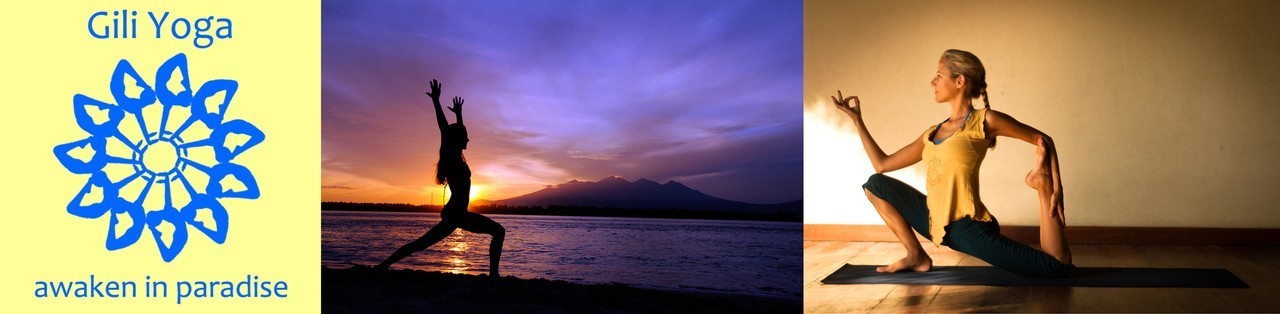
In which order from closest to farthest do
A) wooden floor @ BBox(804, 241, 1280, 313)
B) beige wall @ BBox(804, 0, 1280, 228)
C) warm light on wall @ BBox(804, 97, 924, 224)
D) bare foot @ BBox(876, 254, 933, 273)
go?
wooden floor @ BBox(804, 241, 1280, 313), bare foot @ BBox(876, 254, 933, 273), beige wall @ BBox(804, 0, 1280, 228), warm light on wall @ BBox(804, 97, 924, 224)

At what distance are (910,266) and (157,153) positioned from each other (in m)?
2.48

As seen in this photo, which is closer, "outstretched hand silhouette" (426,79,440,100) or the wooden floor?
the wooden floor

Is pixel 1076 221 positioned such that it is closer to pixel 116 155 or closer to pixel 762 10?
pixel 762 10

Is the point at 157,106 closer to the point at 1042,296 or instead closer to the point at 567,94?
the point at 567,94

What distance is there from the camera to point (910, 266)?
154 inches

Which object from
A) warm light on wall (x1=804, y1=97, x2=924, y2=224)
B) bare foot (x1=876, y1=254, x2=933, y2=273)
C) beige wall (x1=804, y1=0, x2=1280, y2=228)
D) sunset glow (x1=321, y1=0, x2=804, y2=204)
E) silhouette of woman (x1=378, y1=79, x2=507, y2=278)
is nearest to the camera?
silhouette of woman (x1=378, y1=79, x2=507, y2=278)

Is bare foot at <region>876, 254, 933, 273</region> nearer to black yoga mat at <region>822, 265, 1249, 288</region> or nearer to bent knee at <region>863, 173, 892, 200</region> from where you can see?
black yoga mat at <region>822, 265, 1249, 288</region>

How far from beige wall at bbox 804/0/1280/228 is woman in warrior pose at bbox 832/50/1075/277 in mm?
2002

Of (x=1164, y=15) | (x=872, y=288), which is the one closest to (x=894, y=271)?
(x=872, y=288)

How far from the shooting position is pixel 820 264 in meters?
4.36

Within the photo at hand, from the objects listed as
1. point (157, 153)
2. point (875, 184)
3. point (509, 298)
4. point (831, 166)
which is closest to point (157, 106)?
point (157, 153)

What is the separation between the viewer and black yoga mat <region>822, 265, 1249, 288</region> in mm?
3590

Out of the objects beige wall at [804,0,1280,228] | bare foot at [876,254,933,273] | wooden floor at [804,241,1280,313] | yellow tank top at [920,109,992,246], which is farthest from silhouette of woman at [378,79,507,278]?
beige wall at [804,0,1280,228]

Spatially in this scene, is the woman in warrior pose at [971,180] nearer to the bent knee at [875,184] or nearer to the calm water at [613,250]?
the bent knee at [875,184]
